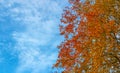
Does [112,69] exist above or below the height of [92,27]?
below

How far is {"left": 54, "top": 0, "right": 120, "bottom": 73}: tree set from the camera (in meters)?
25.2


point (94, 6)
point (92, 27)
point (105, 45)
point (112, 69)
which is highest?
point (94, 6)

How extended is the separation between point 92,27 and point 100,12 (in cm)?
155

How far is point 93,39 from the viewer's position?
2623 cm

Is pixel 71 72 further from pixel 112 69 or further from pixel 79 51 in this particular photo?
pixel 112 69

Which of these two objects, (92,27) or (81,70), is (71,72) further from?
(92,27)

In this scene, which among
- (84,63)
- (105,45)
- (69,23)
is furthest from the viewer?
(69,23)

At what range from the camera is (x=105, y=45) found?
25.1 m

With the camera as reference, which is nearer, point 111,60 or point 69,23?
point 111,60

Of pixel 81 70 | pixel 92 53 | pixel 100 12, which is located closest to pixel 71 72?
pixel 81 70

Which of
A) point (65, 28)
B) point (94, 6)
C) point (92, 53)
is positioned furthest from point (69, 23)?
point (92, 53)

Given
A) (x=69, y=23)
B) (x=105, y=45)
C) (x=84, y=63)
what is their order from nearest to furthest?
(x=105, y=45)
(x=84, y=63)
(x=69, y=23)

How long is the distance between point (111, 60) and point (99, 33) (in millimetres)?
2562

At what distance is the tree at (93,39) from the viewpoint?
82.5 ft
